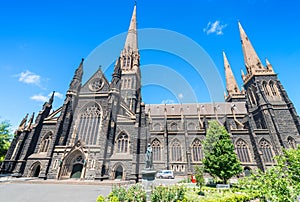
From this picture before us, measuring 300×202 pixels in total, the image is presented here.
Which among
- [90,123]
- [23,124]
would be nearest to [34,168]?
[23,124]

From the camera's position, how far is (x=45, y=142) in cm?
1952

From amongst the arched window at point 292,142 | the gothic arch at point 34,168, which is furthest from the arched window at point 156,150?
the arched window at point 292,142

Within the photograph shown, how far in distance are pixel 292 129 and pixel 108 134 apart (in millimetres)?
30293

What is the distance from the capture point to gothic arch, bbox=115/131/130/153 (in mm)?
18109

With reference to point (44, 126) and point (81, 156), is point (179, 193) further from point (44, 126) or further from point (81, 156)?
point (44, 126)

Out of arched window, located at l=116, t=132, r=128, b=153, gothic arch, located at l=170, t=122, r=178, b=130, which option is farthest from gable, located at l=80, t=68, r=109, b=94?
gothic arch, located at l=170, t=122, r=178, b=130

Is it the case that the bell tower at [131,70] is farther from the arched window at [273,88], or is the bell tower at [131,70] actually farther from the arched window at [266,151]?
the arched window at [273,88]

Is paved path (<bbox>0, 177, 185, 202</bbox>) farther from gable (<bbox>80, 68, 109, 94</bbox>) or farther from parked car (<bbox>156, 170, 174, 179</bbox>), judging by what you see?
gable (<bbox>80, 68, 109, 94</bbox>)

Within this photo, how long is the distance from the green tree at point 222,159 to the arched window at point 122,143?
10301 mm

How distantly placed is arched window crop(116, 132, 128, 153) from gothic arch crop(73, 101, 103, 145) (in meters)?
2.85

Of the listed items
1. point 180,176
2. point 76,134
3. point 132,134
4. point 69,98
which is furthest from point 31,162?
point 180,176

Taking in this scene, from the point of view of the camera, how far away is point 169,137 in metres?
26.8

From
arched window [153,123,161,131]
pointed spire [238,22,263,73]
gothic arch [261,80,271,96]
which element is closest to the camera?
gothic arch [261,80,271,96]

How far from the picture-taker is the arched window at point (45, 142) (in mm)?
19059
